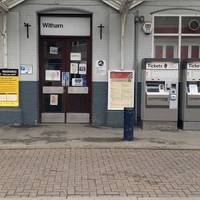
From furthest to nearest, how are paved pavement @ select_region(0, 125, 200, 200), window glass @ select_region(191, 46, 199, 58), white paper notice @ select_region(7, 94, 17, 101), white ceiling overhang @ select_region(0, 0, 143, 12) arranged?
window glass @ select_region(191, 46, 199, 58), white paper notice @ select_region(7, 94, 17, 101), white ceiling overhang @ select_region(0, 0, 143, 12), paved pavement @ select_region(0, 125, 200, 200)

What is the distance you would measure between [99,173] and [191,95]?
5.15 metres

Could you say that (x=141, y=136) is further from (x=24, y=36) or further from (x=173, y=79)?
(x=24, y=36)

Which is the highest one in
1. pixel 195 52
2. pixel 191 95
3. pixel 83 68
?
pixel 195 52

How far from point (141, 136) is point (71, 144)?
2011mm

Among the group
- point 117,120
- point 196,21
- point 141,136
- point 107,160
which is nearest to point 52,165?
point 107,160

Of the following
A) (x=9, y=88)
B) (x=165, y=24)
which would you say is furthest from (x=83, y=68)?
(x=165, y=24)

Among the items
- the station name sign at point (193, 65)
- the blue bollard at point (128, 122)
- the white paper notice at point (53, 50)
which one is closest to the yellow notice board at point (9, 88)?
Result: the white paper notice at point (53, 50)

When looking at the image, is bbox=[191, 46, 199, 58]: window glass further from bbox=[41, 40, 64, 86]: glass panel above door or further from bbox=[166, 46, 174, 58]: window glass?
bbox=[41, 40, 64, 86]: glass panel above door

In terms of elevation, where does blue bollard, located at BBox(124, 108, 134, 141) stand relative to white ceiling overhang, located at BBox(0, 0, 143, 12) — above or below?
below

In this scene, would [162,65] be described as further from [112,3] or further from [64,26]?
[64,26]

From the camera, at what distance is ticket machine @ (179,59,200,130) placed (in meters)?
11.7

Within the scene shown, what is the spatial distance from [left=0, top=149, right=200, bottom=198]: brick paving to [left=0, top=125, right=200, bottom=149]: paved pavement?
0.43m

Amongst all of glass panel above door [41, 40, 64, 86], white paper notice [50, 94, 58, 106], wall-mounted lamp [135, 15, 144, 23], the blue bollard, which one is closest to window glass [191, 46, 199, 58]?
wall-mounted lamp [135, 15, 144, 23]

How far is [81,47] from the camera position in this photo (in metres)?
12.7
